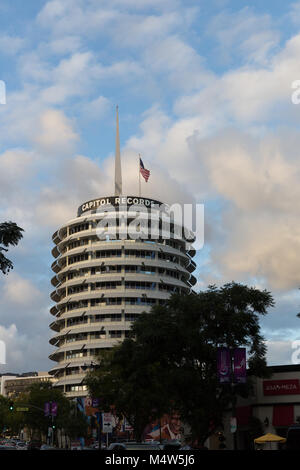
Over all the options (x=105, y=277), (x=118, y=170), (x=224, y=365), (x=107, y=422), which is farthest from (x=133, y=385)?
(x=118, y=170)

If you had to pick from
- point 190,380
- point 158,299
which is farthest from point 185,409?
point 158,299

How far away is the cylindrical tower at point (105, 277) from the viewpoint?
136 m

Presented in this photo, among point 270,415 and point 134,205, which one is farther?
point 134,205

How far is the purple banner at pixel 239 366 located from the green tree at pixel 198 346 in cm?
690

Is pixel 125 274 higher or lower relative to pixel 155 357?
higher

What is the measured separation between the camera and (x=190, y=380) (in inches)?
2186

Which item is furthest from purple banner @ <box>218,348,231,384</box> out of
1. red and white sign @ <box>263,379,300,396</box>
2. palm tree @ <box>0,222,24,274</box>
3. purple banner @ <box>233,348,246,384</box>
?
palm tree @ <box>0,222,24,274</box>

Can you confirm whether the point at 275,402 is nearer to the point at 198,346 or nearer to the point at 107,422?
the point at 198,346

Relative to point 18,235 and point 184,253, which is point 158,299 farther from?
point 18,235

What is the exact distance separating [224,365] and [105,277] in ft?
300

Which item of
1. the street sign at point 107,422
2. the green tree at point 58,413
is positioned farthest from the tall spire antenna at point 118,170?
the street sign at point 107,422

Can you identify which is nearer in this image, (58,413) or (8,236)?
(8,236)

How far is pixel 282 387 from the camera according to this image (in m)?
58.5
